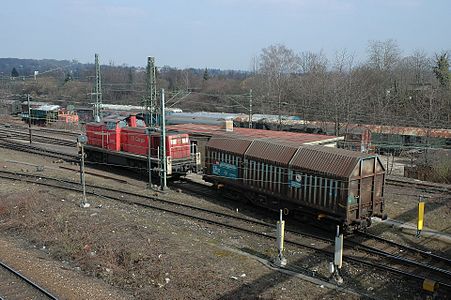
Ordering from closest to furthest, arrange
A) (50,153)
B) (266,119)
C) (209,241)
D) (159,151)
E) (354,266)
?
(354,266), (209,241), (159,151), (50,153), (266,119)

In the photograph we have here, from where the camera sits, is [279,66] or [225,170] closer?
[225,170]

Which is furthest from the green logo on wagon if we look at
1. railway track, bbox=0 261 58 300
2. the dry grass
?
railway track, bbox=0 261 58 300

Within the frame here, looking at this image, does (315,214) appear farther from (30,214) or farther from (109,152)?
(109,152)

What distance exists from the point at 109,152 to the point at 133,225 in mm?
13024

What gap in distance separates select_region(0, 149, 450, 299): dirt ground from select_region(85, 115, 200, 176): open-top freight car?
5342 millimetres

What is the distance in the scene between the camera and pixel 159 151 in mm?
25125

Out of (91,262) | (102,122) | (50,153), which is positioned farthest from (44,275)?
Result: (50,153)

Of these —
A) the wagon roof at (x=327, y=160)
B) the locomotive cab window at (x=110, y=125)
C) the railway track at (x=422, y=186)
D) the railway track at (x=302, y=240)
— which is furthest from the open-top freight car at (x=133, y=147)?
the railway track at (x=422, y=186)

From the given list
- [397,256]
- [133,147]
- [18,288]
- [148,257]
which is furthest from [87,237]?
[133,147]

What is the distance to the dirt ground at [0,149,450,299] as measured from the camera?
1259cm

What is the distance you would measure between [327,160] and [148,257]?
7960mm

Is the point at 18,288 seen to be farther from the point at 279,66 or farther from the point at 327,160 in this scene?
the point at 279,66

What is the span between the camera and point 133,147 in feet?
93.1

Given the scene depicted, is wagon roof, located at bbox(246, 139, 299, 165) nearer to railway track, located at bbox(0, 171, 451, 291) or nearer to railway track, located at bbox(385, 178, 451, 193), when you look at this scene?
railway track, located at bbox(0, 171, 451, 291)
